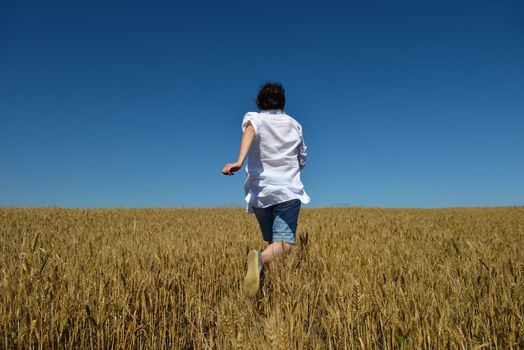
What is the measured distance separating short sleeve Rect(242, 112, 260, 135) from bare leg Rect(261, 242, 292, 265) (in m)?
1.07

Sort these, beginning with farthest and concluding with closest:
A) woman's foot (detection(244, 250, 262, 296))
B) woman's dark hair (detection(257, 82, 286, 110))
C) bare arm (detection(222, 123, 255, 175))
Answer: woman's dark hair (detection(257, 82, 286, 110)), bare arm (detection(222, 123, 255, 175)), woman's foot (detection(244, 250, 262, 296))

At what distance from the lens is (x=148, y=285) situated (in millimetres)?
2426

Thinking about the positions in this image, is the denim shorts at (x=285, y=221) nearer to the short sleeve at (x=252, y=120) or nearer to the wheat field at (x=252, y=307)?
the wheat field at (x=252, y=307)

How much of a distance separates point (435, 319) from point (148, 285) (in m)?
1.79

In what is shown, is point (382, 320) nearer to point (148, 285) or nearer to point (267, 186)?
point (148, 285)

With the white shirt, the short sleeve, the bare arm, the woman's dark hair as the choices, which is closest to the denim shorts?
the white shirt

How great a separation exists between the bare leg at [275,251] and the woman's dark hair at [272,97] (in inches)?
54.9

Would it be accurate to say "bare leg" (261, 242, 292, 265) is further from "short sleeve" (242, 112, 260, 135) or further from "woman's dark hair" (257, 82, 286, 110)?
"woman's dark hair" (257, 82, 286, 110)

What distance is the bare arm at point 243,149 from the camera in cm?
293

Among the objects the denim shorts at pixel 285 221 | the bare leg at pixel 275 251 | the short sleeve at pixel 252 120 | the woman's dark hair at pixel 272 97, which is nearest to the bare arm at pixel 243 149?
the short sleeve at pixel 252 120

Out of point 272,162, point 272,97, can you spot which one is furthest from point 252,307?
point 272,97

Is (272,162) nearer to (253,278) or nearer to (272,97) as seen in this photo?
(272,97)

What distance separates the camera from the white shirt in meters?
3.37

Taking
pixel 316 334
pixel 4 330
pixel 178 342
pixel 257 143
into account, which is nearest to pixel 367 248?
pixel 257 143
